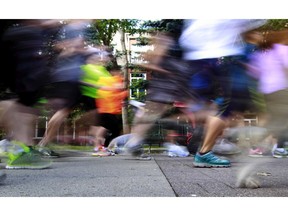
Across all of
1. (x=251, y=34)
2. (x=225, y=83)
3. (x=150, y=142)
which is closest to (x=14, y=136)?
(x=150, y=142)

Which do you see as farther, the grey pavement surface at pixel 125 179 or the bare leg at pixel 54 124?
the grey pavement surface at pixel 125 179

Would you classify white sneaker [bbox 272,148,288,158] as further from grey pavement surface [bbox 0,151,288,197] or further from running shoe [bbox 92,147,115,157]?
running shoe [bbox 92,147,115,157]

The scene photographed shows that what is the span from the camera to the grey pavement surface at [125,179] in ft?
3.28

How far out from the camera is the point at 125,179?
1.03 metres

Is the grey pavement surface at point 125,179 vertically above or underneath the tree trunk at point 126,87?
underneath

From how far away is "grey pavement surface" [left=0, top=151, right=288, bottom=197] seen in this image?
1.00m

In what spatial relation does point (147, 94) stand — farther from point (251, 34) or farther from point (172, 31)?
point (251, 34)

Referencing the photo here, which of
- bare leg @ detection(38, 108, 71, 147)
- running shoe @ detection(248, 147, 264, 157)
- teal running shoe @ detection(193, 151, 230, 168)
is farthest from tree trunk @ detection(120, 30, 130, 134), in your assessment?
→ running shoe @ detection(248, 147, 264, 157)

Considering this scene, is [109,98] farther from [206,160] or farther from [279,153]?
[279,153]

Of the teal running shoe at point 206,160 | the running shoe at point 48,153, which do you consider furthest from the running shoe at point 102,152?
the teal running shoe at point 206,160

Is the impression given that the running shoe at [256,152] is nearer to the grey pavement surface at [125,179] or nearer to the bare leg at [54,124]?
the grey pavement surface at [125,179]

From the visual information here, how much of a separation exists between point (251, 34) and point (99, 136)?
19.3 inches

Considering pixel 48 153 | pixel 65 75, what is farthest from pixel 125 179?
pixel 65 75

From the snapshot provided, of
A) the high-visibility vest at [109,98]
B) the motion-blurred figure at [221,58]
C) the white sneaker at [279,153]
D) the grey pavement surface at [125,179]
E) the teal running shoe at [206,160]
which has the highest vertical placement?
the motion-blurred figure at [221,58]
